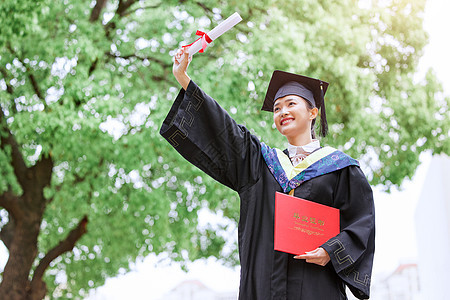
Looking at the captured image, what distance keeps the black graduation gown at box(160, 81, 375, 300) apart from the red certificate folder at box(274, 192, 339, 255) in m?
0.06

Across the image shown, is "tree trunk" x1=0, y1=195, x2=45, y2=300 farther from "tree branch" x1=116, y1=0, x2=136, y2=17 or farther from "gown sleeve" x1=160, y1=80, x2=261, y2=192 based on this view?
"gown sleeve" x1=160, y1=80, x2=261, y2=192

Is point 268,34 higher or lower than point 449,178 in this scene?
lower

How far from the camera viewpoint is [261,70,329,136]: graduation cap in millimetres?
2645

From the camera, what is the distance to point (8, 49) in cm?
709

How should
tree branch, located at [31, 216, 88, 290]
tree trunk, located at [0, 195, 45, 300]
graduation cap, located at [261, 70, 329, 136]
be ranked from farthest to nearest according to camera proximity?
tree branch, located at [31, 216, 88, 290] → tree trunk, located at [0, 195, 45, 300] → graduation cap, located at [261, 70, 329, 136]

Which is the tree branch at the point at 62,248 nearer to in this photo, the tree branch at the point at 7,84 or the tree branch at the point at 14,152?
the tree branch at the point at 14,152

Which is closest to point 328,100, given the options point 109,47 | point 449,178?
point 109,47

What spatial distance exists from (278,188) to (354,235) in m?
0.39

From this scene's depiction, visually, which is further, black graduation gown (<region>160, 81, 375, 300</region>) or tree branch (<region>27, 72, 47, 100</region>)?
tree branch (<region>27, 72, 47, 100</region>)

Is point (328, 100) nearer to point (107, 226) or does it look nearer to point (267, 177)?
point (107, 226)

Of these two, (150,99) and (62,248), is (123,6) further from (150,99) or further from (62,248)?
(62,248)

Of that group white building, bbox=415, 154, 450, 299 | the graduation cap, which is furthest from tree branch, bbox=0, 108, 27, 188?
white building, bbox=415, 154, 450, 299

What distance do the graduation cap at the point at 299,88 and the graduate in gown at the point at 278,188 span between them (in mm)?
135

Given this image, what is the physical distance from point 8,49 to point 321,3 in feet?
14.6
